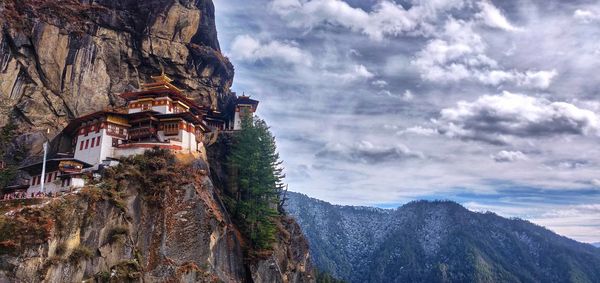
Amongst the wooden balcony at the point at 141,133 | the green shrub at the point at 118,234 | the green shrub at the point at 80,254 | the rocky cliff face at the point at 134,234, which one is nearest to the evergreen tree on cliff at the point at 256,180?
the rocky cliff face at the point at 134,234

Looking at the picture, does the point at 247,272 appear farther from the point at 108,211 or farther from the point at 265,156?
the point at 108,211

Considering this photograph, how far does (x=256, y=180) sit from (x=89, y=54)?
34589mm

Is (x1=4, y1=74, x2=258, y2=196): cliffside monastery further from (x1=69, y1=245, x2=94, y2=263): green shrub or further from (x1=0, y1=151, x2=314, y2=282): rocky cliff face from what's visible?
(x1=69, y1=245, x2=94, y2=263): green shrub

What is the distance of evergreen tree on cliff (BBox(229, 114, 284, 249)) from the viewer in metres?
62.9

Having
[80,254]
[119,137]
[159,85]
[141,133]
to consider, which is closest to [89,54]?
[159,85]

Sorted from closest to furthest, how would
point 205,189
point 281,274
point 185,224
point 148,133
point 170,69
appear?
point 185,224
point 205,189
point 148,133
point 281,274
point 170,69

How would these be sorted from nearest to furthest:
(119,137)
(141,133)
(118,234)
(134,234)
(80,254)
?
(80,254)
(118,234)
(134,234)
(119,137)
(141,133)

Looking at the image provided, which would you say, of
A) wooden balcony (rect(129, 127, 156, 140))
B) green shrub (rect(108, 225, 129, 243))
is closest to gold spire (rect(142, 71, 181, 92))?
→ wooden balcony (rect(129, 127, 156, 140))

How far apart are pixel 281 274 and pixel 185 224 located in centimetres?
1988

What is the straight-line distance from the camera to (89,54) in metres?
70.9

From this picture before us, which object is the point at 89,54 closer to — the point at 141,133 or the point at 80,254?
the point at 141,133

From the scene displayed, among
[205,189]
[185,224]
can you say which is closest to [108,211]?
[185,224]

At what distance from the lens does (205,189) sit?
5469cm

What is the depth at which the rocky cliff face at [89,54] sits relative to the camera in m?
65.2
